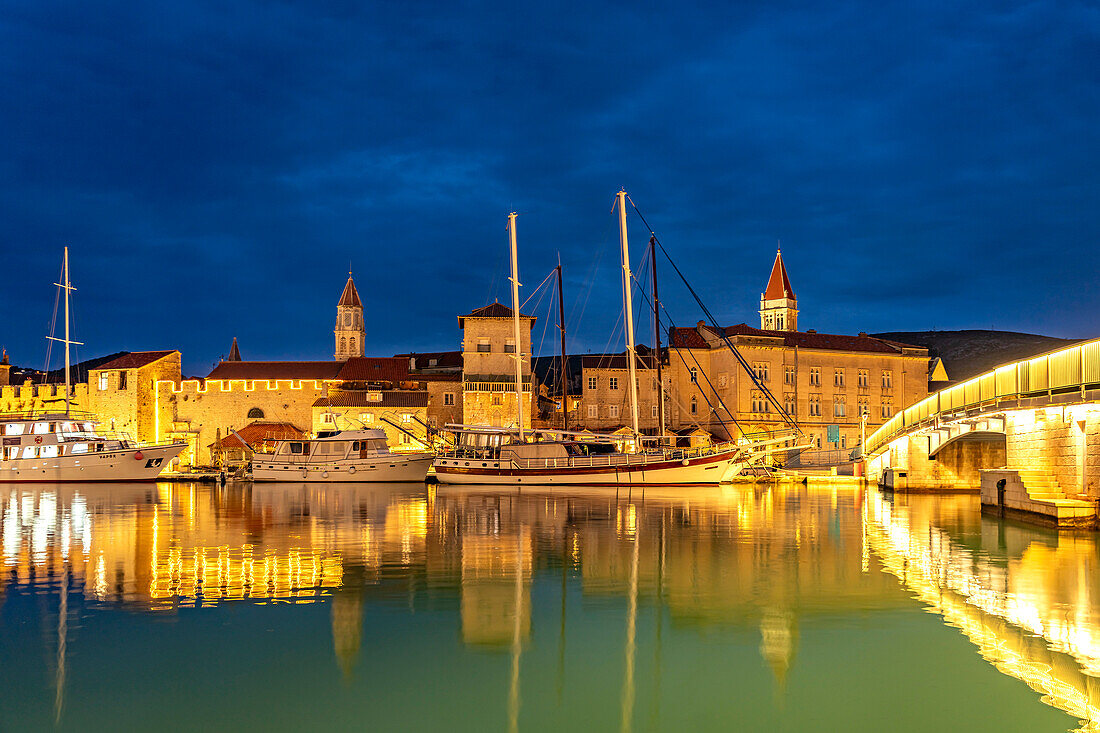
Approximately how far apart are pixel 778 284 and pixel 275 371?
57939mm

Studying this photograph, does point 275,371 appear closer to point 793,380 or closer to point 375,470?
point 375,470

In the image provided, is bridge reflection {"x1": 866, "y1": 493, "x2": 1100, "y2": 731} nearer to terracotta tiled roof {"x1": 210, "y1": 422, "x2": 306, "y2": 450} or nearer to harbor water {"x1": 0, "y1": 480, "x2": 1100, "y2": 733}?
harbor water {"x1": 0, "y1": 480, "x2": 1100, "y2": 733}

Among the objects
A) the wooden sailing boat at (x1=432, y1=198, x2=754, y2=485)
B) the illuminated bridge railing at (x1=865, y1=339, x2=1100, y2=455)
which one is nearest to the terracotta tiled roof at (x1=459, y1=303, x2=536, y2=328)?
the wooden sailing boat at (x1=432, y1=198, x2=754, y2=485)

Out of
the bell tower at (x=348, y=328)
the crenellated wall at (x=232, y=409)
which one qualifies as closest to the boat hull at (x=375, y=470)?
the crenellated wall at (x=232, y=409)

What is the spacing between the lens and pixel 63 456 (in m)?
59.2

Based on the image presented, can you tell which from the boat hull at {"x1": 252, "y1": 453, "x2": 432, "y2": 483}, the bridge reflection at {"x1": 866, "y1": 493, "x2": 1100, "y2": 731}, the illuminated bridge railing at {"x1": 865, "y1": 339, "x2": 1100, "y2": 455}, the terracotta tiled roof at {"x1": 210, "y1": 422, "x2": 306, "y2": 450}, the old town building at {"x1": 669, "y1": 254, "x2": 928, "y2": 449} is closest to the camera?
the bridge reflection at {"x1": 866, "y1": 493, "x2": 1100, "y2": 731}

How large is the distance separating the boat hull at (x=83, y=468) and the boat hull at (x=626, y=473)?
24.3 meters

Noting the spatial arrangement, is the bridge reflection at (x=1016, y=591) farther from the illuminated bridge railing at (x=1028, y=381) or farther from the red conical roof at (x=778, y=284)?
the red conical roof at (x=778, y=284)

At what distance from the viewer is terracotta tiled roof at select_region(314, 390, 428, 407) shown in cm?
7781

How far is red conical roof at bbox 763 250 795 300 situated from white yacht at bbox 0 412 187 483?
7267 centimetres

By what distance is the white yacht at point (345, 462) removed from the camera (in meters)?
57.1

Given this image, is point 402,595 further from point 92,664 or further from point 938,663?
point 938,663

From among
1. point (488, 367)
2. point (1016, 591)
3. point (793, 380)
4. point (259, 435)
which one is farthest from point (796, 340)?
point (1016, 591)

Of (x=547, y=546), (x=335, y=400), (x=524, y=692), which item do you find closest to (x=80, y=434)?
(x=335, y=400)
